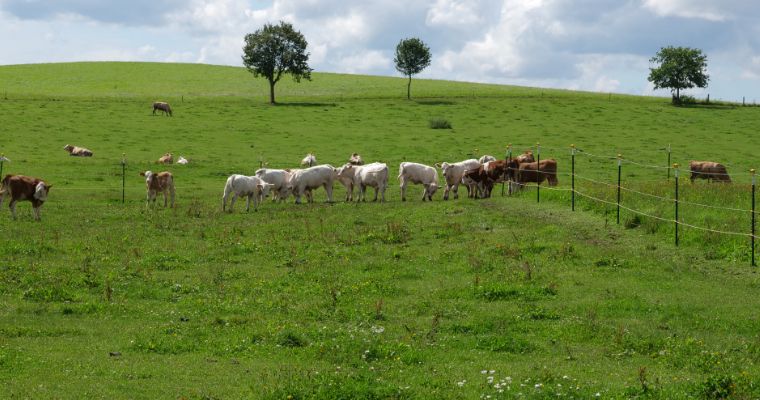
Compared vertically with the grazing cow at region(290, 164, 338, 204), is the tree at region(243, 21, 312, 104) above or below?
above

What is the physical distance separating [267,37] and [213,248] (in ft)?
195

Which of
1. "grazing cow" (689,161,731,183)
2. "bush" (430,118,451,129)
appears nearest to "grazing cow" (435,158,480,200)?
"grazing cow" (689,161,731,183)

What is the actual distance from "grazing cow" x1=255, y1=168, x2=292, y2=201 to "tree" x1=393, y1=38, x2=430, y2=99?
56.5 meters

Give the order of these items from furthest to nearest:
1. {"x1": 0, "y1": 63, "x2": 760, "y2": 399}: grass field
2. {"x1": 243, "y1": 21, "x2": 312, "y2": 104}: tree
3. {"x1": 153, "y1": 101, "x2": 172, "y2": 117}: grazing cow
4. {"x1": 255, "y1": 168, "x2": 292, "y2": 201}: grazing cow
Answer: {"x1": 243, "y1": 21, "x2": 312, "y2": 104}: tree → {"x1": 153, "y1": 101, "x2": 172, "y2": 117}: grazing cow → {"x1": 255, "y1": 168, "x2": 292, "y2": 201}: grazing cow → {"x1": 0, "y1": 63, "x2": 760, "y2": 399}: grass field

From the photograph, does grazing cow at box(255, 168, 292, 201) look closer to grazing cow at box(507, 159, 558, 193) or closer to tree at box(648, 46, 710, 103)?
grazing cow at box(507, 159, 558, 193)

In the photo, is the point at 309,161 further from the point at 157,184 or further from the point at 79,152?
the point at 157,184

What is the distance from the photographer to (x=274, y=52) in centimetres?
7956

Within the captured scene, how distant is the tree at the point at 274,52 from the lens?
79062 millimetres

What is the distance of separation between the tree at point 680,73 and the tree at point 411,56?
893 inches

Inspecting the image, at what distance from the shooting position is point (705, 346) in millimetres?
12477

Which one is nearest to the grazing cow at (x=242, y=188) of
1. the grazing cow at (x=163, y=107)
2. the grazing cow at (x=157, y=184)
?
the grazing cow at (x=157, y=184)

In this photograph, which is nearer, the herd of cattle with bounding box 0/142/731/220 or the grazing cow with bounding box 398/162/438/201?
the herd of cattle with bounding box 0/142/731/220

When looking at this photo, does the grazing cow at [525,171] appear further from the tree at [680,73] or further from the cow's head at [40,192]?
the tree at [680,73]

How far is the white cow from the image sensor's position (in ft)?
110
